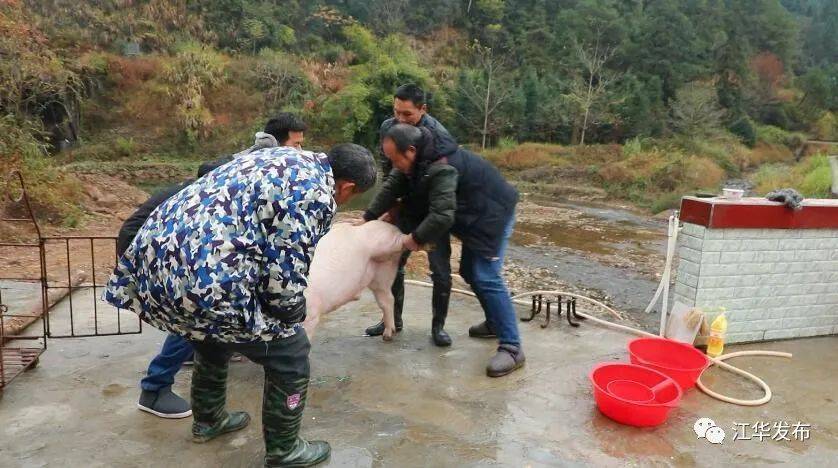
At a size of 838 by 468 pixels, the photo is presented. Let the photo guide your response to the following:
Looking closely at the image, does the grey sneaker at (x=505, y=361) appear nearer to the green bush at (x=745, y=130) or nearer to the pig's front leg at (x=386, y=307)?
the pig's front leg at (x=386, y=307)

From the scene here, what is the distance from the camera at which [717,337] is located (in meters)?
4.00

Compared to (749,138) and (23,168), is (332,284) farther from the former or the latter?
(749,138)

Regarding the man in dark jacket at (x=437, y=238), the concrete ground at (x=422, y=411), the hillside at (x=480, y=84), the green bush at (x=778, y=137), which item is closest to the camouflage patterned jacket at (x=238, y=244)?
the concrete ground at (x=422, y=411)

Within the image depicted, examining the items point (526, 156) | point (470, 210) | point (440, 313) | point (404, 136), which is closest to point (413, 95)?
point (404, 136)

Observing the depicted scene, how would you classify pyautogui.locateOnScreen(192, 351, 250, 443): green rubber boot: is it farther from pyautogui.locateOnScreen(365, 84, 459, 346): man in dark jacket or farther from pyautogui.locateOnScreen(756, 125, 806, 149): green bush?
pyautogui.locateOnScreen(756, 125, 806, 149): green bush

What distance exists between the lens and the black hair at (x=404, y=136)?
350cm

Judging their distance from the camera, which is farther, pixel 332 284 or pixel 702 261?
pixel 702 261

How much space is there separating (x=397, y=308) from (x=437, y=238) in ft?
2.84

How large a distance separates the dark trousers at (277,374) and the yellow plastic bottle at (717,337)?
2.81 m

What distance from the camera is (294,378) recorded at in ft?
7.93

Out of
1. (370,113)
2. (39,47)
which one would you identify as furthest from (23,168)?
(370,113)

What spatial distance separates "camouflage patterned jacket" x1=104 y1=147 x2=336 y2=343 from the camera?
206cm

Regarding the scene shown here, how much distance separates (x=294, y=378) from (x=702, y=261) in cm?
284

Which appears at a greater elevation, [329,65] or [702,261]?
[329,65]
